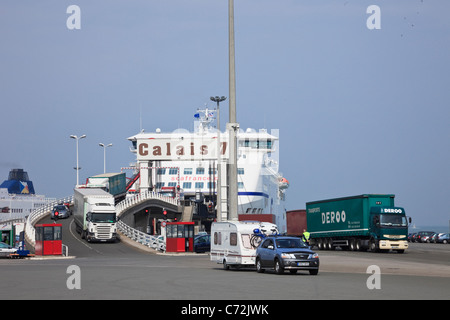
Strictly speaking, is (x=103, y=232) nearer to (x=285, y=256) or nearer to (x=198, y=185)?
(x=198, y=185)

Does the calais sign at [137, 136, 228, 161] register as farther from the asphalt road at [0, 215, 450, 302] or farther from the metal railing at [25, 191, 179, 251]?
the asphalt road at [0, 215, 450, 302]

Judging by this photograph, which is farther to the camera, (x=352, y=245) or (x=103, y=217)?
(x=103, y=217)

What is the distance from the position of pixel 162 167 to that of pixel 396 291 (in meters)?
82.1

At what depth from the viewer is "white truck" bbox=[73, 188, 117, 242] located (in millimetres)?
64500

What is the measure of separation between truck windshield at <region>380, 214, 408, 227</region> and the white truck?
2494 centimetres

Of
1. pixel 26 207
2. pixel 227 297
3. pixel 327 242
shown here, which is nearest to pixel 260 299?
pixel 227 297

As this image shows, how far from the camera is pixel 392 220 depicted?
49.7 m

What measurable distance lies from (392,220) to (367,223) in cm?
166

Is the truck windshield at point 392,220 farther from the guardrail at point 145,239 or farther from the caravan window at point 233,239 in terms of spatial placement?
the caravan window at point 233,239

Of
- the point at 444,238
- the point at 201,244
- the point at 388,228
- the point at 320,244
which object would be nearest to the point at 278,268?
the point at 388,228

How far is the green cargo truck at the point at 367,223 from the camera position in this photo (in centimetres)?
4972

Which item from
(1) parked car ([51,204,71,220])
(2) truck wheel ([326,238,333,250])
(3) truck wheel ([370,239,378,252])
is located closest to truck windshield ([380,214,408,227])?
(3) truck wheel ([370,239,378,252])

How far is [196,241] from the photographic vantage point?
189ft
